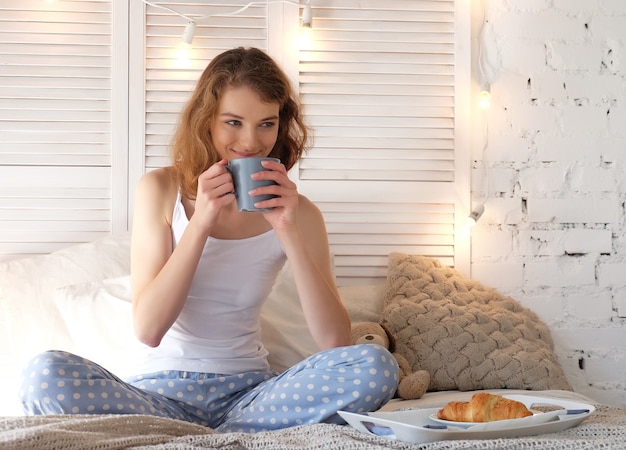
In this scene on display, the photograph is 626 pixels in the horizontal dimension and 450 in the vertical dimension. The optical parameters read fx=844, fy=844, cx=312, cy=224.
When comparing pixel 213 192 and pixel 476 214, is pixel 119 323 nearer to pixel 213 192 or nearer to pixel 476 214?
pixel 213 192

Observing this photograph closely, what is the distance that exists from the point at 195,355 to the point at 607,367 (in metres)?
1.42

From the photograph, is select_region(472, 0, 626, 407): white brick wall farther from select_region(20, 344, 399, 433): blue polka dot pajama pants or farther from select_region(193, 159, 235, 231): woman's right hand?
select_region(193, 159, 235, 231): woman's right hand

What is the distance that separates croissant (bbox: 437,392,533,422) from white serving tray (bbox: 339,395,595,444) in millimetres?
25

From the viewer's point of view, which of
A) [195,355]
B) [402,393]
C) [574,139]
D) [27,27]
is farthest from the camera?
[574,139]

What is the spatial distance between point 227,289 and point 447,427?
602 millimetres

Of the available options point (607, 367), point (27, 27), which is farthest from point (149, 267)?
point (607, 367)

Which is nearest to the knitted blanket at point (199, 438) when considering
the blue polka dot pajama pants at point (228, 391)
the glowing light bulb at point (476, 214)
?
the blue polka dot pajama pants at point (228, 391)

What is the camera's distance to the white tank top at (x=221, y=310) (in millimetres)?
1636

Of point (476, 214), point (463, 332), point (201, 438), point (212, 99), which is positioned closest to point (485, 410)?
point (201, 438)

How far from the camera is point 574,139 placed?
8.21ft

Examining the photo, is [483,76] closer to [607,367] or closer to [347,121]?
[347,121]

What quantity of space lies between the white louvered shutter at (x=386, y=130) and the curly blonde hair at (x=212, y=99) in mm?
634

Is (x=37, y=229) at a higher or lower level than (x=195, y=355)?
higher

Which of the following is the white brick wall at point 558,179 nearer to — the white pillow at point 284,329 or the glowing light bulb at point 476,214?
the glowing light bulb at point 476,214
